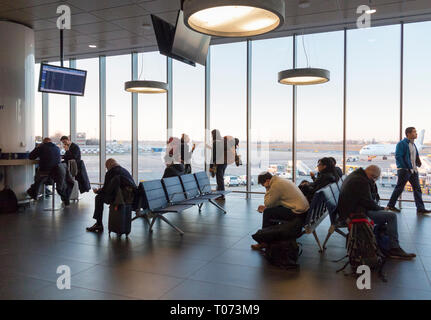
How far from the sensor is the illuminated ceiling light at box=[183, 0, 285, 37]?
2.71 metres

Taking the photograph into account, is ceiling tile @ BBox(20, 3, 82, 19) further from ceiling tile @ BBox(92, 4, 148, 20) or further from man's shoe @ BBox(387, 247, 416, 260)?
man's shoe @ BBox(387, 247, 416, 260)

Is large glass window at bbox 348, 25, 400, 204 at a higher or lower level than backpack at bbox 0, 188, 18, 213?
higher

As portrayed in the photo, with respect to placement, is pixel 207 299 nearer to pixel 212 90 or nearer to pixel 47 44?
pixel 212 90

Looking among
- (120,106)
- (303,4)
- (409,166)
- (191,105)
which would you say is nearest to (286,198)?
(409,166)

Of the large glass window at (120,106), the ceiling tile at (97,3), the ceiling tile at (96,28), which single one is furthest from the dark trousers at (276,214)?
the large glass window at (120,106)

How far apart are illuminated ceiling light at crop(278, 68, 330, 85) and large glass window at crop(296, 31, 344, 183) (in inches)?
77.0

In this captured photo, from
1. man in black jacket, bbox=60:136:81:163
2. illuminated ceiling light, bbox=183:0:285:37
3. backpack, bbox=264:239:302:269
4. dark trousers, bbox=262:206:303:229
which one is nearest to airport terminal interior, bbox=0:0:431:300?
illuminated ceiling light, bbox=183:0:285:37

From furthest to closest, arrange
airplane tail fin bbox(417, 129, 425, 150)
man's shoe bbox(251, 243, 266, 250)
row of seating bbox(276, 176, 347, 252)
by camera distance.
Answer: airplane tail fin bbox(417, 129, 425, 150)
man's shoe bbox(251, 243, 266, 250)
row of seating bbox(276, 176, 347, 252)

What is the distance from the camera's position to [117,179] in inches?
212

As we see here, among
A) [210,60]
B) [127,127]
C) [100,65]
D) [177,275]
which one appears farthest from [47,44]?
[177,275]

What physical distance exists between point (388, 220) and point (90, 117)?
1003 centimetres

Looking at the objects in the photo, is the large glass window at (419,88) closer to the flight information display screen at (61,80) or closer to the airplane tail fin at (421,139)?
the airplane tail fin at (421,139)

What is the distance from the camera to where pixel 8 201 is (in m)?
7.20

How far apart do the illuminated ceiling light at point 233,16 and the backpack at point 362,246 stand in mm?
2212
